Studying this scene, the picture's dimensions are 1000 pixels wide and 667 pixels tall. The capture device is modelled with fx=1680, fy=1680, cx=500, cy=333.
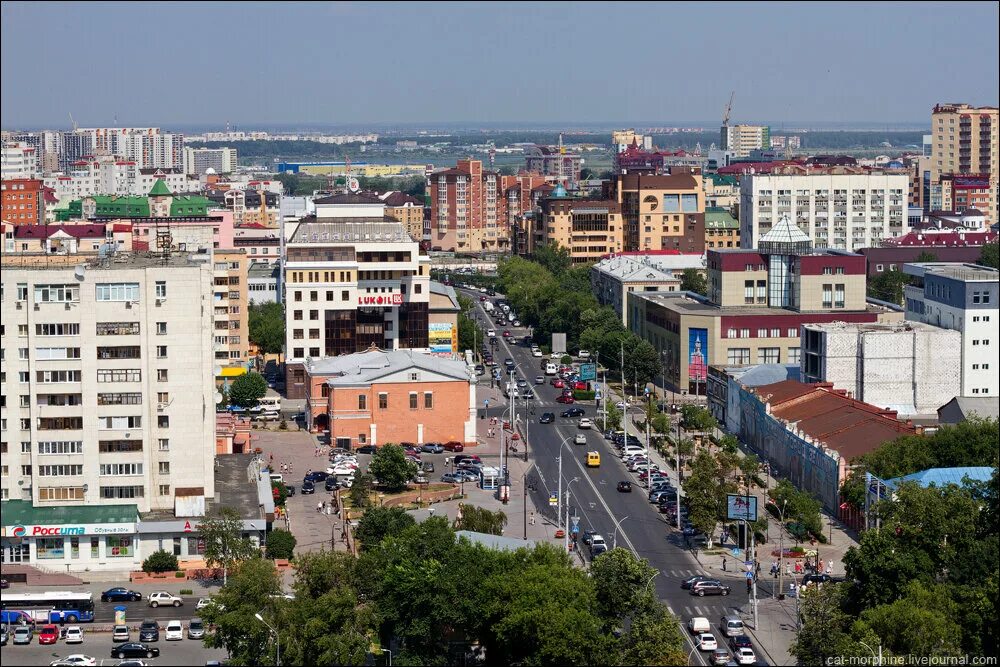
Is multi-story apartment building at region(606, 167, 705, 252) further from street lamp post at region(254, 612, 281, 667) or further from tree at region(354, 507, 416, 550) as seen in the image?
street lamp post at region(254, 612, 281, 667)

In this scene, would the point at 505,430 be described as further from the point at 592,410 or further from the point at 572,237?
the point at 572,237

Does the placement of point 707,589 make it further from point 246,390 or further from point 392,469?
point 246,390

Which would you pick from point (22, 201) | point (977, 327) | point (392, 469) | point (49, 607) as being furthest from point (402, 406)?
point (22, 201)

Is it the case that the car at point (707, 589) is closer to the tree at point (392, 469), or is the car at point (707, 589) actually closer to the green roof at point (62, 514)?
the tree at point (392, 469)

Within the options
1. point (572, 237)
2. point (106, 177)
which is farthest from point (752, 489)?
point (106, 177)

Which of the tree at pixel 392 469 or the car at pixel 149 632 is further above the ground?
the tree at pixel 392 469

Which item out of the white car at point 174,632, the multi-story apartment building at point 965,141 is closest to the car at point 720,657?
the white car at point 174,632
